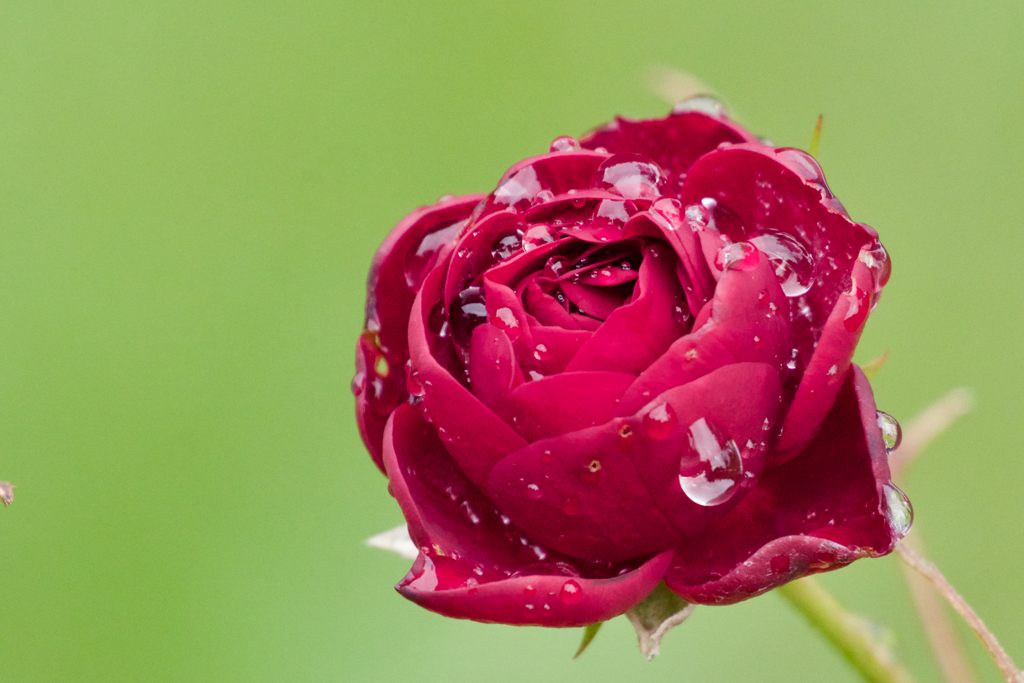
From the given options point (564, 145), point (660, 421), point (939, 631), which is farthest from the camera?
point (939, 631)

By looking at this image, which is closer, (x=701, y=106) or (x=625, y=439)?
(x=625, y=439)

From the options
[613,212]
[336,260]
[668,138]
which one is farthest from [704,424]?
[336,260]

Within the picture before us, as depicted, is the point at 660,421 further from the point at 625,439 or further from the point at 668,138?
the point at 668,138

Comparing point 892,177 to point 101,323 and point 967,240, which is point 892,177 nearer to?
point 967,240

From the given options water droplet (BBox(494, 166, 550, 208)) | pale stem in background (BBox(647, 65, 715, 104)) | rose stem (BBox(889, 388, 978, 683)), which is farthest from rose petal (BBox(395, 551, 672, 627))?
pale stem in background (BBox(647, 65, 715, 104))

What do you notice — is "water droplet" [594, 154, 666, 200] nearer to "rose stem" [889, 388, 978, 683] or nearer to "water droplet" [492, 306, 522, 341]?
"water droplet" [492, 306, 522, 341]

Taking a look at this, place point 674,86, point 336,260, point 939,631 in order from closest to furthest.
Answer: point 939,631, point 674,86, point 336,260

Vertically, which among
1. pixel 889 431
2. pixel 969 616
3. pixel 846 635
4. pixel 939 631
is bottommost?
pixel 939 631

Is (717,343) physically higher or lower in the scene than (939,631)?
higher
